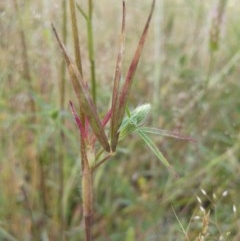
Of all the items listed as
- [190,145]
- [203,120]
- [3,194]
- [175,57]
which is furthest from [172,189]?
[175,57]

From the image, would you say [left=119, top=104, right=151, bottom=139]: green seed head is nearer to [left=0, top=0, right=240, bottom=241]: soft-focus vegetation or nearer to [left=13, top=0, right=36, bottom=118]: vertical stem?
[left=0, top=0, right=240, bottom=241]: soft-focus vegetation

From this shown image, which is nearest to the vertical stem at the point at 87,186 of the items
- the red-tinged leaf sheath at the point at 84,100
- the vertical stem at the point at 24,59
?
the red-tinged leaf sheath at the point at 84,100

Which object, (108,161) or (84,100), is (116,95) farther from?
(108,161)

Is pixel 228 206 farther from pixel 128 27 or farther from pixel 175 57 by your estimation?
pixel 128 27

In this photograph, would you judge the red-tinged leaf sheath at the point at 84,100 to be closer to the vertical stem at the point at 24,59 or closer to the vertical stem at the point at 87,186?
the vertical stem at the point at 87,186

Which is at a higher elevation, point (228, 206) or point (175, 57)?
point (175, 57)
